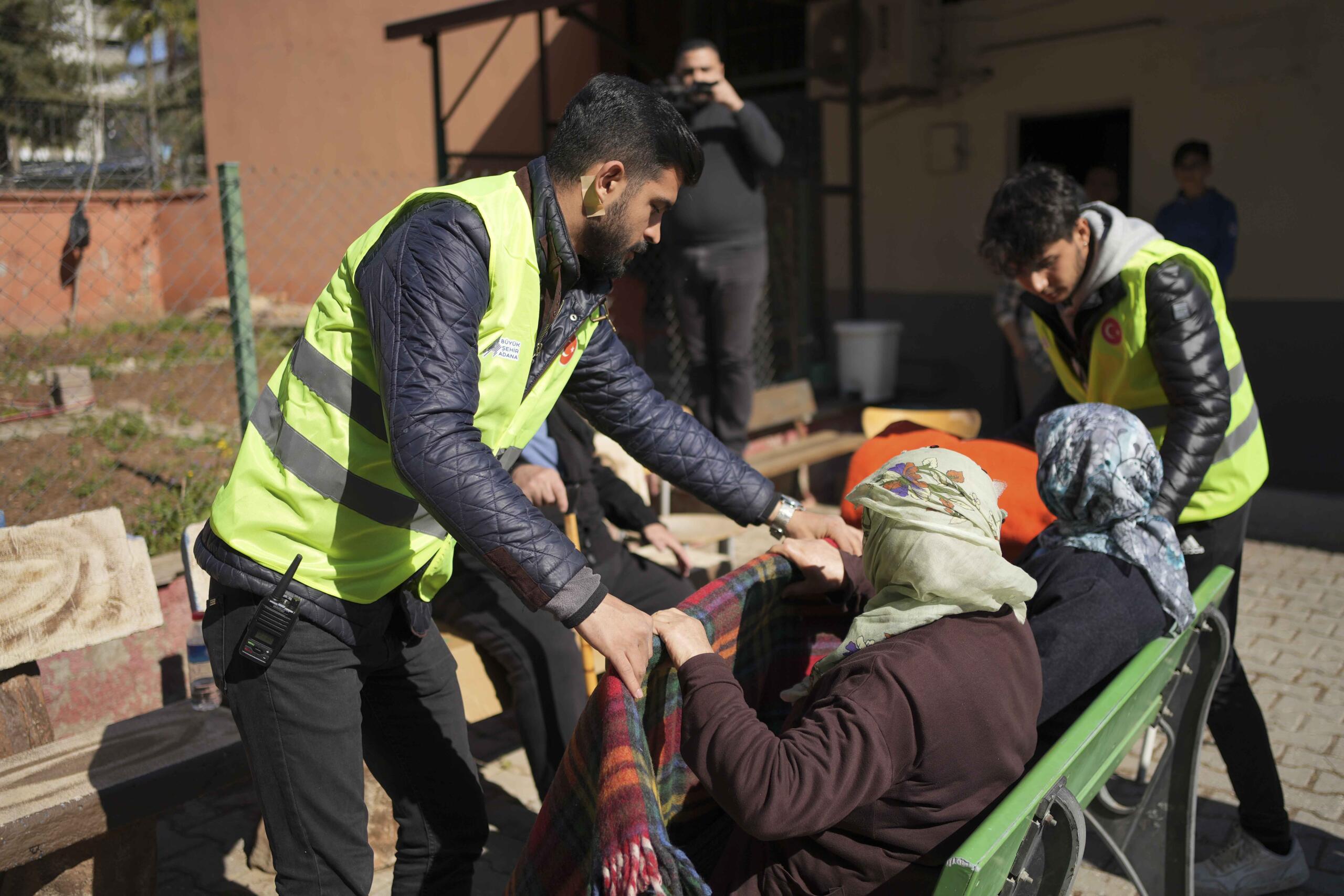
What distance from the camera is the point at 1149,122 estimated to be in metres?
7.84

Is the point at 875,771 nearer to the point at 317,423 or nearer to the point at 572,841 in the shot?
the point at 572,841

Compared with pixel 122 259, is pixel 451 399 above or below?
below

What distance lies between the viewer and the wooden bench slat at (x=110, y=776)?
91.0 inches

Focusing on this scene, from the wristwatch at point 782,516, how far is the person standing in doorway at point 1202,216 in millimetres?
5237

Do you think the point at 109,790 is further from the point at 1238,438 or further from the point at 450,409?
the point at 1238,438

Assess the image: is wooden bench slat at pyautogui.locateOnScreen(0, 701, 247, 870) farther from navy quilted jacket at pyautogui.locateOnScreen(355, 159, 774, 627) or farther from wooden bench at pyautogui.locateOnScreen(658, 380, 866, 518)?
wooden bench at pyautogui.locateOnScreen(658, 380, 866, 518)

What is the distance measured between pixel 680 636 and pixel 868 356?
6.65 meters

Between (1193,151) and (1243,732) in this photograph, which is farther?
(1193,151)

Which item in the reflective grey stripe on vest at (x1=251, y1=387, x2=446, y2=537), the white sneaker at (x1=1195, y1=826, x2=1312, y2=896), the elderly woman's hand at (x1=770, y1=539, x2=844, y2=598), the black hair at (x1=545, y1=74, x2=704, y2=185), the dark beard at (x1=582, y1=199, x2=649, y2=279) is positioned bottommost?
the white sneaker at (x1=1195, y1=826, x2=1312, y2=896)

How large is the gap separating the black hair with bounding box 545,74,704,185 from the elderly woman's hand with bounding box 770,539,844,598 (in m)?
0.85

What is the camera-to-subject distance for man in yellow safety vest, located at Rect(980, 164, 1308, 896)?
265cm

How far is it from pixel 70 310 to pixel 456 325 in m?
11.0

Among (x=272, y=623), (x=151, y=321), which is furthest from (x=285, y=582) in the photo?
(x=151, y=321)

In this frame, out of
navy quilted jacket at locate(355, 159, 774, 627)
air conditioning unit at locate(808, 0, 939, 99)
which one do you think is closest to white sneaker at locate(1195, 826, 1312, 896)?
navy quilted jacket at locate(355, 159, 774, 627)
